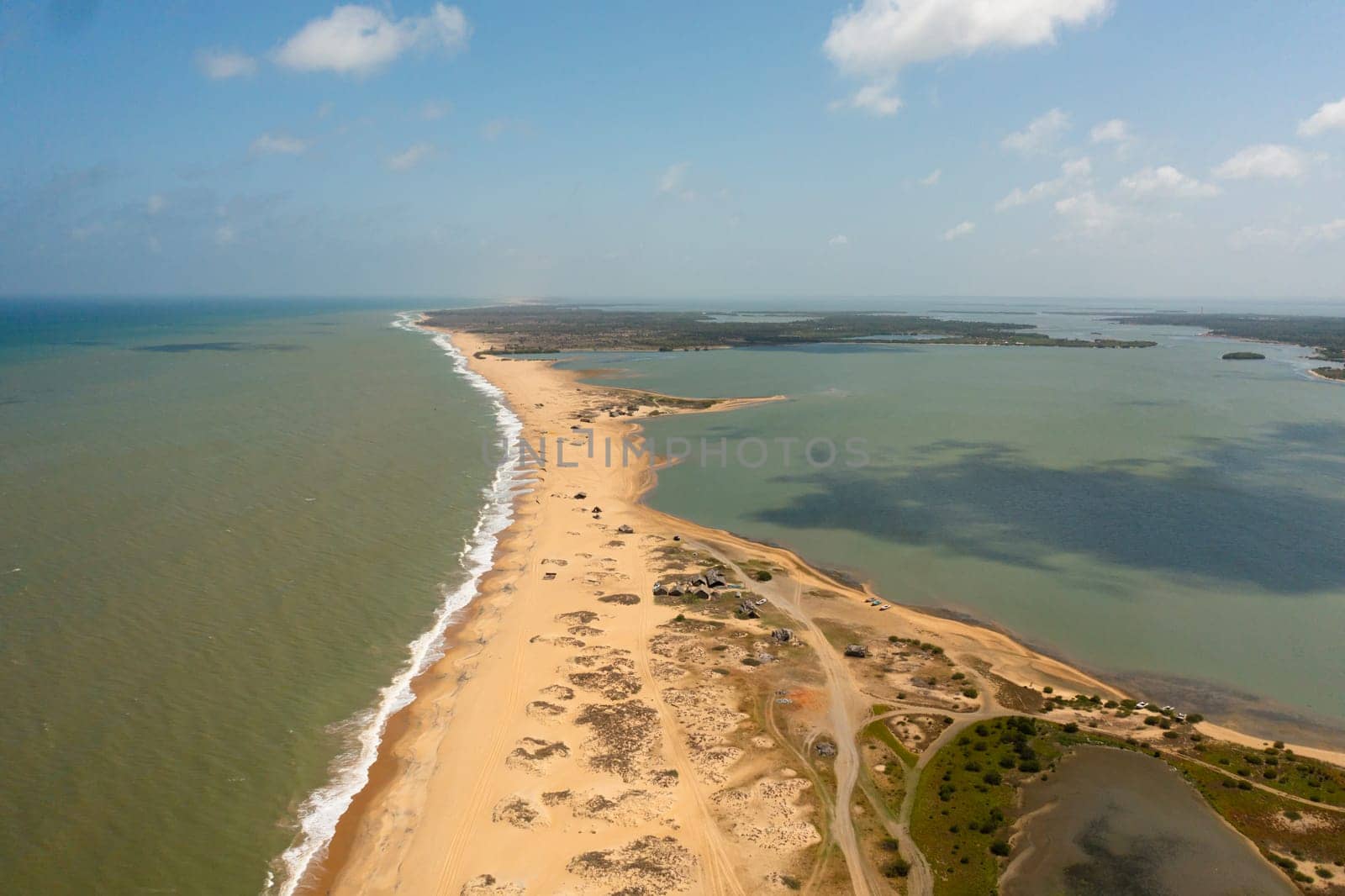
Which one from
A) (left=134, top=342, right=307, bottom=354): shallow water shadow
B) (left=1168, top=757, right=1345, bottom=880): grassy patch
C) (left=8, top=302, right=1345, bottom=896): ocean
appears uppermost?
(left=134, top=342, right=307, bottom=354): shallow water shadow

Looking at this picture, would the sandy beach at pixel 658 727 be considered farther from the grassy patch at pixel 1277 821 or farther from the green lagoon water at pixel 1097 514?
the green lagoon water at pixel 1097 514

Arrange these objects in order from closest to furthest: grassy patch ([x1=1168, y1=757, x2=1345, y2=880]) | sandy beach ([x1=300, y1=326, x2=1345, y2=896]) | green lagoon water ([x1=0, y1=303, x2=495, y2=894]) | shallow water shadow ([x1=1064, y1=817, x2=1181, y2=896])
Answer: shallow water shadow ([x1=1064, y1=817, x2=1181, y2=896])
grassy patch ([x1=1168, y1=757, x2=1345, y2=880])
sandy beach ([x1=300, y1=326, x2=1345, y2=896])
green lagoon water ([x1=0, y1=303, x2=495, y2=894])

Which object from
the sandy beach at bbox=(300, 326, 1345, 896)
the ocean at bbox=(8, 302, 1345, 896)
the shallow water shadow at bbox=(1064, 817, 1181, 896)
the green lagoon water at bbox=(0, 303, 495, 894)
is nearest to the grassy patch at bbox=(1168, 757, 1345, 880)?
the shallow water shadow at bbox=(1064, 817, 1181, 896)

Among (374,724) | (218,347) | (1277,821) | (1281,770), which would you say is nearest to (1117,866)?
(1277,821)

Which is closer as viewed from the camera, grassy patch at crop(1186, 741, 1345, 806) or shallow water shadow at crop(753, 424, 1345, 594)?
grassy patch at crop(1186, 741, 1345, 806)

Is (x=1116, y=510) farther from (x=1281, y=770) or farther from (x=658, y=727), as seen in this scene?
(x=658, y=727)

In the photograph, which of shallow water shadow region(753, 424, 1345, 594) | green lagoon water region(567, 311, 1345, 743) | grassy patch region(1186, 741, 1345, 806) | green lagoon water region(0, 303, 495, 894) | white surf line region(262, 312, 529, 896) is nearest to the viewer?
white surf line region(262, 312, 529, 896)

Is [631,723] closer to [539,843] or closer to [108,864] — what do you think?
[539,843]

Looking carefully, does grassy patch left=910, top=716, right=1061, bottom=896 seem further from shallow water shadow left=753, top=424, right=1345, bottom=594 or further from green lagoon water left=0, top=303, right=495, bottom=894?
shallow water shadow left=753, top=424, right=1345, bottom=594

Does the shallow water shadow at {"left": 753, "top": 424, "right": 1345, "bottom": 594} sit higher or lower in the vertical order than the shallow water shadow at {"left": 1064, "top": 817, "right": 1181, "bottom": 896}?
higher
